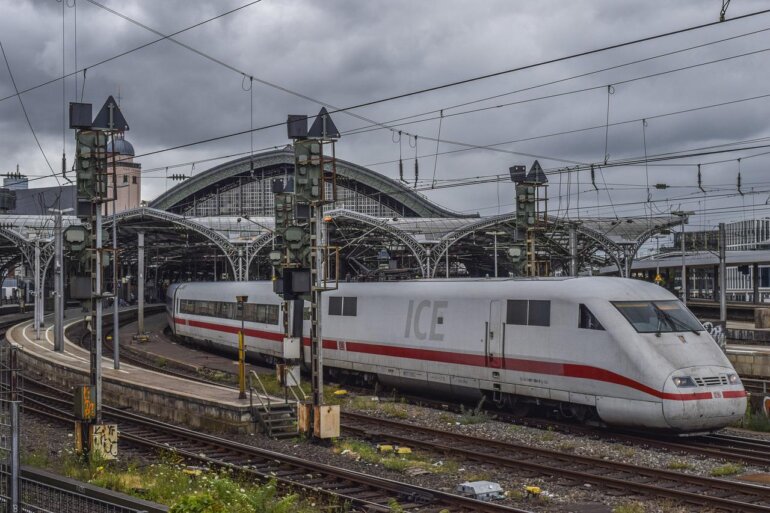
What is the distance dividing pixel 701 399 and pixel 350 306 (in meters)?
12.3

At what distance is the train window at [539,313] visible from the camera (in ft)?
64.8

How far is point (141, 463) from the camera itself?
16703 millimetres

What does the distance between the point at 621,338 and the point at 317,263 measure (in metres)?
6.52

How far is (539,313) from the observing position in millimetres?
19938

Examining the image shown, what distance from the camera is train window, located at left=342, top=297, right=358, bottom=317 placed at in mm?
26578

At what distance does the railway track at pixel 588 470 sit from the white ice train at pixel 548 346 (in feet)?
7.76

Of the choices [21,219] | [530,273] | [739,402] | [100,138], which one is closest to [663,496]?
[739,402]

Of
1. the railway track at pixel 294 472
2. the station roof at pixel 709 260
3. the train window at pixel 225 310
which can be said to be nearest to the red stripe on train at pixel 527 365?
the railway track at pixel 294 472

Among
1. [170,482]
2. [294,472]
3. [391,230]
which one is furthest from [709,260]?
[170,482]

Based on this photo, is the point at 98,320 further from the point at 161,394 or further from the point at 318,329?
the point at 161,394

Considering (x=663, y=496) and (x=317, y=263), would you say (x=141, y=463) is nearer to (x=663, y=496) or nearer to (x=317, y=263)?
(x=317, y=263)

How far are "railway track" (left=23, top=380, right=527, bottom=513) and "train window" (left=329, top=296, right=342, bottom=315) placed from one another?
7396 mm

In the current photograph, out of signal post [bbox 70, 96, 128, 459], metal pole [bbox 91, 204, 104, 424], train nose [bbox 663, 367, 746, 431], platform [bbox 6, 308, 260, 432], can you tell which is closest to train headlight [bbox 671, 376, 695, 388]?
train nose [bbox 663, 367, 746, 431]

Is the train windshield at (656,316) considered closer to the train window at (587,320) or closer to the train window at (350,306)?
the train window at (587,320)
